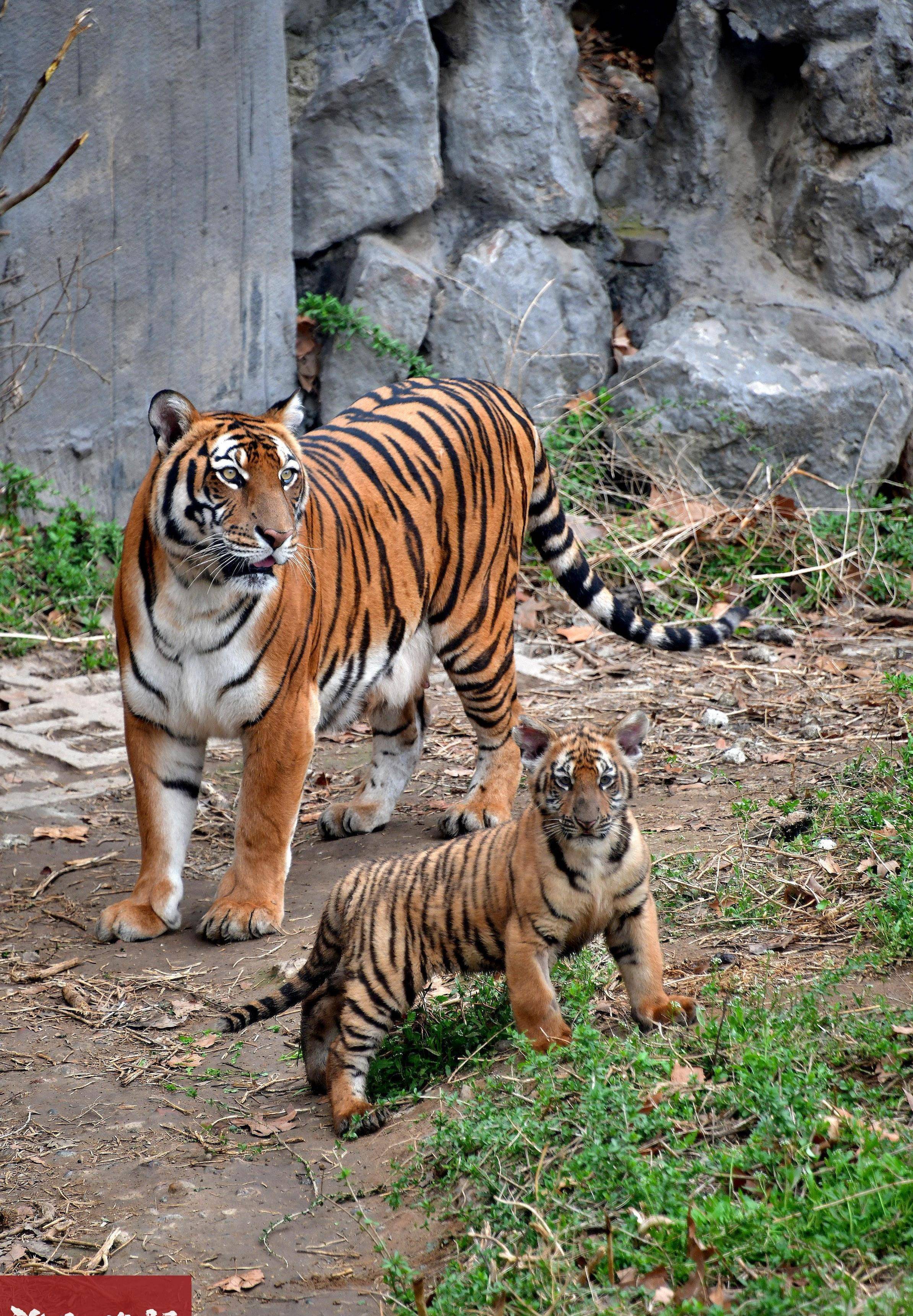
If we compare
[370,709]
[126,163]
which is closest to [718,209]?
[126,163]

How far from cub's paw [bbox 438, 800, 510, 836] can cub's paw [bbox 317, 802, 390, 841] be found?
27 centimetres

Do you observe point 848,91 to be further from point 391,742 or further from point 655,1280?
point 655,1280

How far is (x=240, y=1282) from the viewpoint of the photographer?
274cm

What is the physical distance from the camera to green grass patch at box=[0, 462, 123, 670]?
298 inches

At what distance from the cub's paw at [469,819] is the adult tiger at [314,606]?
0.03 feet

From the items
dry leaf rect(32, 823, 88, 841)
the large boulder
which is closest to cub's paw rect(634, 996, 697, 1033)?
dry leaf rect(32, 823, 88, 841)

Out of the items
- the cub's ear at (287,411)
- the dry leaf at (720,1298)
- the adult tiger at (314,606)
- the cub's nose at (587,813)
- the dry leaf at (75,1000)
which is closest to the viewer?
the dry leaf at (720,1298)

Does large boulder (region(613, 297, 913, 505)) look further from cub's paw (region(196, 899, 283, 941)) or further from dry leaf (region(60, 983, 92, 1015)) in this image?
dry leaf (region(60, 983, 92, 1015))

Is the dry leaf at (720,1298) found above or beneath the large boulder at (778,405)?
beneath

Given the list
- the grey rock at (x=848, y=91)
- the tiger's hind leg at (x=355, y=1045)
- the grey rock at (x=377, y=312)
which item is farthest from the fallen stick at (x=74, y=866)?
the grey rock at (x=848, y=91)

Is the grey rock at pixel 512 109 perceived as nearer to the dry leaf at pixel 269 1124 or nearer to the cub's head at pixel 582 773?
the cub's head at pixel 582 773

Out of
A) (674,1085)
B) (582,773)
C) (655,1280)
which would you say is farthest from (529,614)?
(655,1280)

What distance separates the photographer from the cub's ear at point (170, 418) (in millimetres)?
4582

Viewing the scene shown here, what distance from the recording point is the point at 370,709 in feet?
18.5
